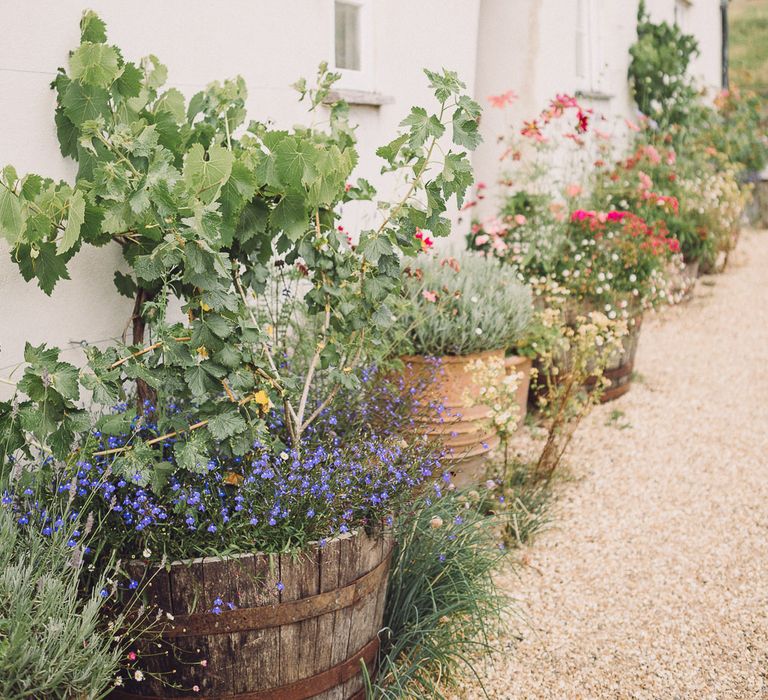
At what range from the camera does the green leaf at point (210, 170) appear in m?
2.33

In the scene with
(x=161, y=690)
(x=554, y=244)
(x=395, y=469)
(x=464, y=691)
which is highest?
(x=554, y=244)

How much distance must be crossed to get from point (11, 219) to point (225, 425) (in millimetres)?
792

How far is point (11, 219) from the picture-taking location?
231 centimetres

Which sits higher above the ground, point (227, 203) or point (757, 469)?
point (227, 203)

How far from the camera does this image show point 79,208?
7.65 ft

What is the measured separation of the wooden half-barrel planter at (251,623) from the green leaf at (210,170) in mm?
976

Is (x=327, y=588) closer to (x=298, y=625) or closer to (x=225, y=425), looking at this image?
(x=298, y=625)

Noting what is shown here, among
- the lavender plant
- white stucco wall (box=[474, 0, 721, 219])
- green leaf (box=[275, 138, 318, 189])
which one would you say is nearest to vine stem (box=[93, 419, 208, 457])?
the lavender plant

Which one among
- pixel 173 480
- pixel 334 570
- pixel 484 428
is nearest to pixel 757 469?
pixel 484 428

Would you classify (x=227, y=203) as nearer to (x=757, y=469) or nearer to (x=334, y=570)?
(x=334, y=570)

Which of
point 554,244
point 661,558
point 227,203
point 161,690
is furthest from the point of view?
point 554,244

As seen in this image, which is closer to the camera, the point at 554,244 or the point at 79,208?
the point at 79,208

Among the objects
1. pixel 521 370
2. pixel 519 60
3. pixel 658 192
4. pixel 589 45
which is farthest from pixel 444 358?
pixel 589 45

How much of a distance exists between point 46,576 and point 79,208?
0.96m
